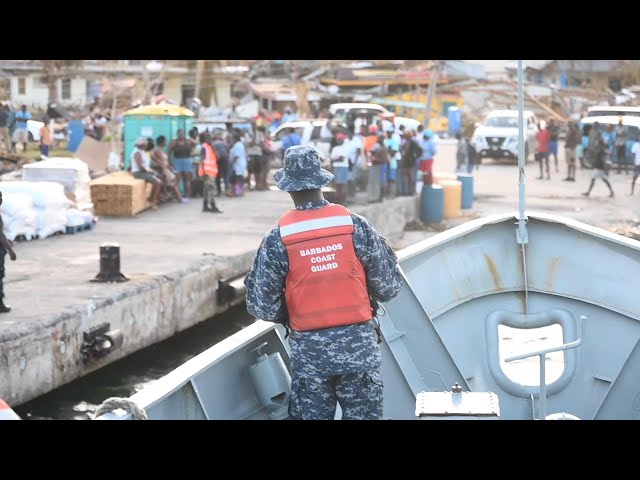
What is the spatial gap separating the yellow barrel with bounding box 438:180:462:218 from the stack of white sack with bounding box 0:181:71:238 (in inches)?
340

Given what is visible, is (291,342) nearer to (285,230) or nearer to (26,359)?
(285,230)

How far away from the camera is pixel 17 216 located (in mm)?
15953

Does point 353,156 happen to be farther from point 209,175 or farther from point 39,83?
point 39,83

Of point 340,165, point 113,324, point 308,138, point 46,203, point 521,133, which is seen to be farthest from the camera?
point 308,138

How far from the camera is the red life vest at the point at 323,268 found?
4.72 m

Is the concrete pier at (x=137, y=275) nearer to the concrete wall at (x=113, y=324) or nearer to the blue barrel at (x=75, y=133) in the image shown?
the concrete wall at (x=113, y=324)

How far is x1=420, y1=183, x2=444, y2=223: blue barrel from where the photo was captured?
22.7 meters

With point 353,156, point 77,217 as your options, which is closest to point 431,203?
point 353,156

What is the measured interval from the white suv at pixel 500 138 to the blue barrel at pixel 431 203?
9.86 meters

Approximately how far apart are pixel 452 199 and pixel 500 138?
10249 mm

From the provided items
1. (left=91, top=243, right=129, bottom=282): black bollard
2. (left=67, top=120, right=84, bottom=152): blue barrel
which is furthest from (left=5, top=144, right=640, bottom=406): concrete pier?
(left=67, top=120, right=84, bottom=152): blue barrel

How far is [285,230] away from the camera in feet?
15.6
